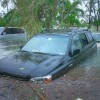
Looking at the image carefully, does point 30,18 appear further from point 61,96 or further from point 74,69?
point 61,96

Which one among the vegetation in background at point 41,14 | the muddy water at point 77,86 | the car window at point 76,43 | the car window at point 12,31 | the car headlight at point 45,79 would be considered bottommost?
the muddy water at point 77,86

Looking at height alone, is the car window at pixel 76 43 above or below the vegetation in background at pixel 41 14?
below

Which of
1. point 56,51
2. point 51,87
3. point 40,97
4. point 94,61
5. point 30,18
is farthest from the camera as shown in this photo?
point 30,18

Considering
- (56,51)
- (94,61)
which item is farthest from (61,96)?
(94,61)

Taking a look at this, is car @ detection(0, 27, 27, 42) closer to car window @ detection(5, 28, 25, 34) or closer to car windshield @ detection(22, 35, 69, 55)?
car window @ detection(5, 28, 25, 34)

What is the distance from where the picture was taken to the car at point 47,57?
5.72 meters

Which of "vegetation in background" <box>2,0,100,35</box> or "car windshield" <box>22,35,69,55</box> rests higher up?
"vegetation in background" <box>2,0,100,35</box>

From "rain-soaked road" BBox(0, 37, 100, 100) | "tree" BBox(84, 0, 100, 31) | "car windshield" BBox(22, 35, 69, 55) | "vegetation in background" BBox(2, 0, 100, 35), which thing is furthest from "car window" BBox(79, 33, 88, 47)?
"tree" BBox(84, 0, 100, 31)

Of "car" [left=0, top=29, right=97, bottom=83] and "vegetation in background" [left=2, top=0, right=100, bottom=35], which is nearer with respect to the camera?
"car" [left=0, top=29, right=97, bottom=83]

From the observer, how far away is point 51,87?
537cm

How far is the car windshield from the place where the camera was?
7.08 m

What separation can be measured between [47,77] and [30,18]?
802cm

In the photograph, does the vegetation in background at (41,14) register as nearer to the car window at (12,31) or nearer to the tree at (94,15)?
the car window at (12,31)

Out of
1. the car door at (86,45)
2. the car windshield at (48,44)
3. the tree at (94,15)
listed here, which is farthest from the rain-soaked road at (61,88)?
the tree at (94,15)
